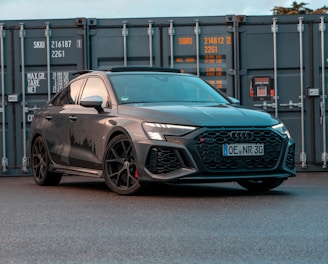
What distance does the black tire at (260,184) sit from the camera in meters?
10.3

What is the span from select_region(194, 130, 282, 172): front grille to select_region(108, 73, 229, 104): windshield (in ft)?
3.86

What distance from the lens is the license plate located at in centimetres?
942

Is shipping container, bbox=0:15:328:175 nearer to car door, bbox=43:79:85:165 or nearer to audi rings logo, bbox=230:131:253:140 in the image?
car door, bbox=43:79:85:165

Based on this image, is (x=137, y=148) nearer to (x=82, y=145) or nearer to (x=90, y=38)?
(x=82, y=145)

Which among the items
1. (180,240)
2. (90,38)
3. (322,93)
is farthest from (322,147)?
(180,240)

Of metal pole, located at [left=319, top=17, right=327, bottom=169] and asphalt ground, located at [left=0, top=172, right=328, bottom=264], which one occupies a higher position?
metal pole, located at [left=319, top=17, right=327, bottom=169]

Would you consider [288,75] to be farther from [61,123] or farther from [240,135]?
[240,135]

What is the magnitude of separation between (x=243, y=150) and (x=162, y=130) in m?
0.86

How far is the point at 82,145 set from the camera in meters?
10.7

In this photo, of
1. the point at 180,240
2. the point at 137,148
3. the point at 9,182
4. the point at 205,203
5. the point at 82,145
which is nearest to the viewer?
the point at 180,240

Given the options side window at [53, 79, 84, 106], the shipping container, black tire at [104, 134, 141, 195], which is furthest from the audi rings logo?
the shipping container

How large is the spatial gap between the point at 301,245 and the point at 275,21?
31.2ft

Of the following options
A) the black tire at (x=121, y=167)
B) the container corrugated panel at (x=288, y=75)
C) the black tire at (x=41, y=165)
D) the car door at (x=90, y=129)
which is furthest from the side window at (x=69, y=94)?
the container corrugated panel at (x=288, y=75)

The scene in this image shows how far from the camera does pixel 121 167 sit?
978 centimetres
